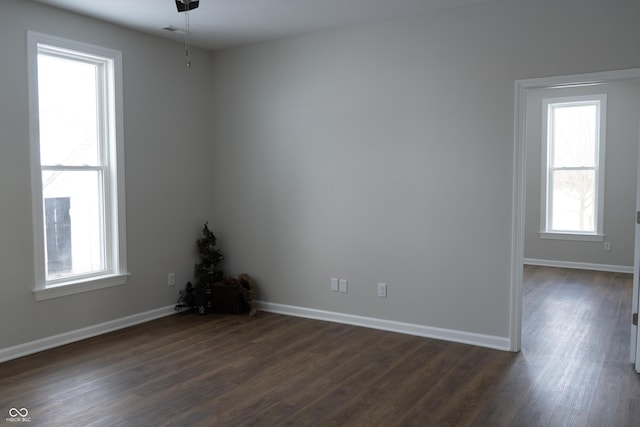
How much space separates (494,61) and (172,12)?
2627mm

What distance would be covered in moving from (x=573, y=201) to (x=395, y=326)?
14.9 feet

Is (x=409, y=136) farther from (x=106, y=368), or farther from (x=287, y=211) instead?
(x=106, y=368)

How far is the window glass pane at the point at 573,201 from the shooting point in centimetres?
767

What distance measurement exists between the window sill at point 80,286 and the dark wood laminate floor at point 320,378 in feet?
1.42

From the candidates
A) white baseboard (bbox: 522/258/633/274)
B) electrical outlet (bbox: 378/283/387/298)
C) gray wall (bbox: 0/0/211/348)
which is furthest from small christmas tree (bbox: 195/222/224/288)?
white baseboard (bbox: 522/258/633/274)

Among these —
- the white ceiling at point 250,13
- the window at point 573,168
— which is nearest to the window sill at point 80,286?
the white ceiling at point 250,13

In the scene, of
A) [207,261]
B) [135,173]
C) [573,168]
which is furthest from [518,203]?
[573,168]

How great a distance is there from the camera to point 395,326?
15.5 ft

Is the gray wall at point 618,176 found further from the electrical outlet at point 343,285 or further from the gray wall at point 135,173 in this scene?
the gray wall at point 135,173

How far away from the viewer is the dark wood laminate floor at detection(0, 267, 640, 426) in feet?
9.97

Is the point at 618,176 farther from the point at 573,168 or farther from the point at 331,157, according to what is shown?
the point at 331,157

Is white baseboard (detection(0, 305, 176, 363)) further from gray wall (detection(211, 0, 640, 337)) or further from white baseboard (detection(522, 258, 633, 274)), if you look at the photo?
white baseboard (detection(522, 258, 633, 274))

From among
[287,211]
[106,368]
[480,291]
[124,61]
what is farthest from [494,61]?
[106,368]

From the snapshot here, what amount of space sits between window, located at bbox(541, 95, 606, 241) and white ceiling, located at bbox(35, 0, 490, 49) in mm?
4316
